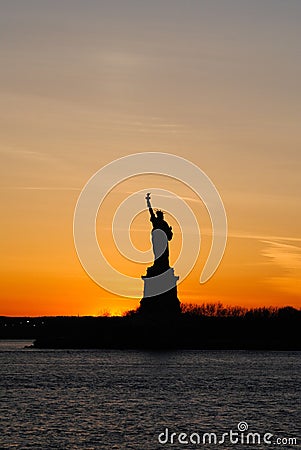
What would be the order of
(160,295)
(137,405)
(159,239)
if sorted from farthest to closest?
(160,295)
(159,239)
(137,405)

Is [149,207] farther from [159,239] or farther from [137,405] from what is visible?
[137,405]

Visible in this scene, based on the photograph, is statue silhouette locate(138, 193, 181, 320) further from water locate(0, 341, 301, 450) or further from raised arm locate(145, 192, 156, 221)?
water locate(0, 341, 301, 450)

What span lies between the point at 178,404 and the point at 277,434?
11.3 m

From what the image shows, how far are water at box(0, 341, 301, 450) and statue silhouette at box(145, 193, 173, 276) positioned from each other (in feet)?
83.3

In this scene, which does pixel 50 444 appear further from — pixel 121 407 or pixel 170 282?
pixel 170 282

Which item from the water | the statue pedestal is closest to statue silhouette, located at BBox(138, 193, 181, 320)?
the statue pedestal

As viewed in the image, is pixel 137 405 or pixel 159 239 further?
pixel 159 239

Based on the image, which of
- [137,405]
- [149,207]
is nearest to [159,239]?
[149,207]

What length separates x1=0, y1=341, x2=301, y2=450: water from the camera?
3909 cm

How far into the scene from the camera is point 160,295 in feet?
358

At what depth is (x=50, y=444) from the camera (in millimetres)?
37062

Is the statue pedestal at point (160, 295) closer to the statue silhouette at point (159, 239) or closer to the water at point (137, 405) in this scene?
the statue silhouette at point (159, 239)

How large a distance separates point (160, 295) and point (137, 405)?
5839 cm

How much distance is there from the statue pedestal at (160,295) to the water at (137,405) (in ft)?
83.2
